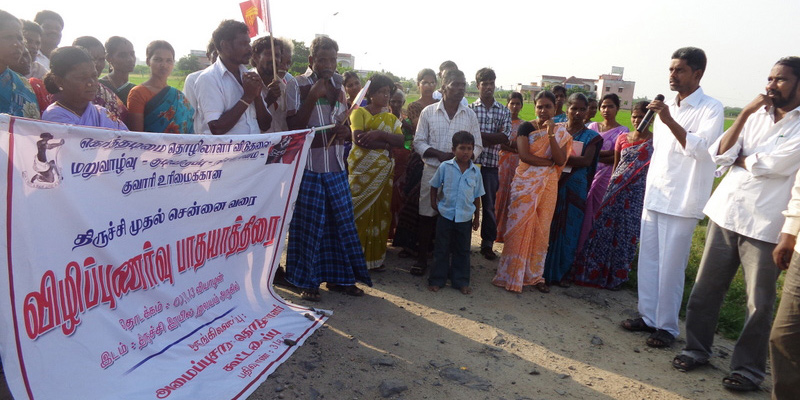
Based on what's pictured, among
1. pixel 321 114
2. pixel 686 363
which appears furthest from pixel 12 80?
pixel 686 363

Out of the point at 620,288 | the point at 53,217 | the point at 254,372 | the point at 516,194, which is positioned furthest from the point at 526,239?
the point at 53,217

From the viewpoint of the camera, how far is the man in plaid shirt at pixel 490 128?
18.0ft

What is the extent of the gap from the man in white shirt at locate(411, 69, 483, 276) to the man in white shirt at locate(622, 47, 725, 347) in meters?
1.67

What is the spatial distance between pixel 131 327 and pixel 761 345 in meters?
3.87

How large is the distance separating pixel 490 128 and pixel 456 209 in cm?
124

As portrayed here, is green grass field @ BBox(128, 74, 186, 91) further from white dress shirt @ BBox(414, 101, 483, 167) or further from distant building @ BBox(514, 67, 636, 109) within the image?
distant building @ BBox(514, 67, 636, 109)

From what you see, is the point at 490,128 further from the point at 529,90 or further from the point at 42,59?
the point at 529,90

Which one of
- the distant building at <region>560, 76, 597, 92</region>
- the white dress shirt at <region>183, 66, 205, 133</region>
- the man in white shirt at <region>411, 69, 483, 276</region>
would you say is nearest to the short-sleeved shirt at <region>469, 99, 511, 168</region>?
the man in white shirt at <region>411, 69, 483, 276</region>

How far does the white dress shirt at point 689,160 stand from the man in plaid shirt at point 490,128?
1757 millimetres

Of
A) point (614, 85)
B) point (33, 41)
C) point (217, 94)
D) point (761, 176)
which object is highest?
point (614, 85)

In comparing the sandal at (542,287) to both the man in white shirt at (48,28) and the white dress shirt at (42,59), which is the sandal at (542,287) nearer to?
the white dress shirt at (42,59)

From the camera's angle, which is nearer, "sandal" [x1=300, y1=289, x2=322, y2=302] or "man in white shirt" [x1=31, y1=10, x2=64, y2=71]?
"sandal" [x1=300, y1=289, x2=322, y2=302]

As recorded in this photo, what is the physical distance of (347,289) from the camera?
4582mm

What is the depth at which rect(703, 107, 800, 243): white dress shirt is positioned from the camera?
3234 mm
